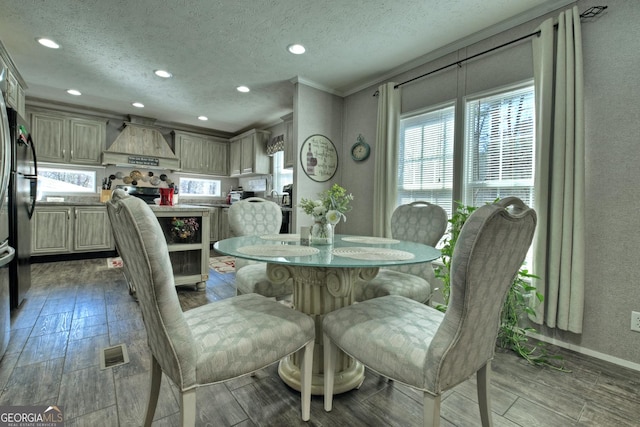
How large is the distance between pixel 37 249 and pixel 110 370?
3.81 metres

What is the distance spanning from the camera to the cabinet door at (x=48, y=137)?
14.2ft

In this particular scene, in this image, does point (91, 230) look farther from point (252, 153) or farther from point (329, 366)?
point (329, 366)

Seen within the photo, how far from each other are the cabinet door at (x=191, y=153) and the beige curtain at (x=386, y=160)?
4047 mm

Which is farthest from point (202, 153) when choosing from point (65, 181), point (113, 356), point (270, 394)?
point (270, 394)

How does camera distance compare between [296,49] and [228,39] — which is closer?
[228,39]

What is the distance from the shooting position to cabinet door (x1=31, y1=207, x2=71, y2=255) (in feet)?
13.6

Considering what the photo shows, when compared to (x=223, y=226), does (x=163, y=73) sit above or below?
above

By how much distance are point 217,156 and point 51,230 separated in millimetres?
2917

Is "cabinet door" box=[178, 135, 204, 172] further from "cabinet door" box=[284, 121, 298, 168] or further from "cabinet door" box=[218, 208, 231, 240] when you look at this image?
"cabinet door" box=[284, 121, 298, 168]

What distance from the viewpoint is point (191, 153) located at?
5.74 metres

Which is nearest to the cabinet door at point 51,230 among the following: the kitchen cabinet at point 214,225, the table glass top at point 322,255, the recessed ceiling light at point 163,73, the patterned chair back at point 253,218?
the kitchen cabinet at point 214,225

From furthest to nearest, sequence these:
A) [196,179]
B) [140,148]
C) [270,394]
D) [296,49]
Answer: [196,179] < [140,148] < [296,49] < [270,394]

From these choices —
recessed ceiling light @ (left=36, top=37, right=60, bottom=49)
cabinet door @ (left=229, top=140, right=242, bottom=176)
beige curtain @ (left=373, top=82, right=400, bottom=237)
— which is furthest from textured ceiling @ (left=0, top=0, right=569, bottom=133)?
cabinet door @ (left=229, top=140, right=242, bottom=176)

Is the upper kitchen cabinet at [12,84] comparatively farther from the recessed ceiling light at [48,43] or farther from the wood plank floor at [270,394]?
the wood plank floor at [270,394]
